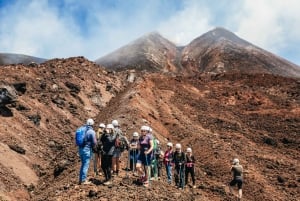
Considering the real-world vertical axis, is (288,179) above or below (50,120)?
below

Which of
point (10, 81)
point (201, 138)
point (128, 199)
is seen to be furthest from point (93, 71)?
point (128, 199)

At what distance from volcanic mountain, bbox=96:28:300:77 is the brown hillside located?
30333 mm

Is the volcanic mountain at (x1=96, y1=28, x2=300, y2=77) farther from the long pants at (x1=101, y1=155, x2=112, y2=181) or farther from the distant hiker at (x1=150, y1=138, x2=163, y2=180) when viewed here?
the long pants at (x1=101, y1=155, x2=112, y2=181)

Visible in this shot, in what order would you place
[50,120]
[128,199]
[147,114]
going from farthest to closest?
[147,114] < [50,120] < [128,199]

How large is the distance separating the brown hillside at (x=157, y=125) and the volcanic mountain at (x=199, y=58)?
3033 cm

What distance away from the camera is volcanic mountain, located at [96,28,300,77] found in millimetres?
79125

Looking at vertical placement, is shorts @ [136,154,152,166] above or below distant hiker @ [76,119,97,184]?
below

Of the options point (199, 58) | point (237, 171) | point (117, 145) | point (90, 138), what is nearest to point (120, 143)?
point (117, 145)

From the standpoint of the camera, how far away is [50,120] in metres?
29.2

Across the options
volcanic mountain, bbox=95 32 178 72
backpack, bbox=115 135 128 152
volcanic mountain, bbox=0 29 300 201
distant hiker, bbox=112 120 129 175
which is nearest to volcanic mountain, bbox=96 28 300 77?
volcanic mountain, bbox=95 32 178 72

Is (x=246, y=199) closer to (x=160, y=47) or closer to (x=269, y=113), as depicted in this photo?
(x=269, y=113)

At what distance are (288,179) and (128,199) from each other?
14928 millimetres

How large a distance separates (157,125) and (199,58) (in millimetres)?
64266

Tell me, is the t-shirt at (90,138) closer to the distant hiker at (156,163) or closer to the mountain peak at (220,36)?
the distant hiker at (156,163)
